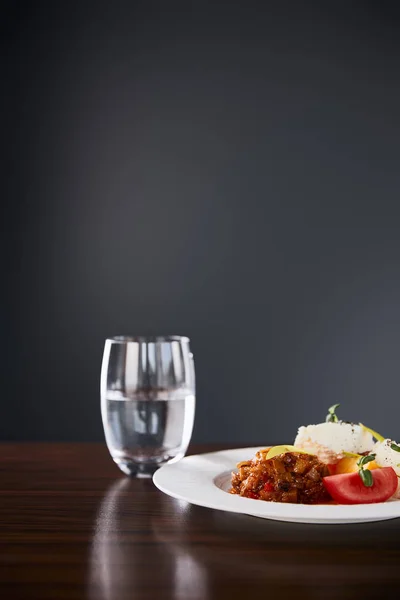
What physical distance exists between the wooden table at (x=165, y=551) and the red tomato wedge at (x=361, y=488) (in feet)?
0.11

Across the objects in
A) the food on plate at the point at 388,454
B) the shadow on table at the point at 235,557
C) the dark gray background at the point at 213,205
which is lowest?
the shadow on table at the point at 235,557

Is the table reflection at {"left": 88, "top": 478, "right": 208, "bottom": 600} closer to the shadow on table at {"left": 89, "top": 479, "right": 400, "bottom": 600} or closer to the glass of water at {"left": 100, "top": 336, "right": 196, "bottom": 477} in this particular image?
the shadow on table at {"left": 89, "top": 479, "right": 400, "bottom": 600}

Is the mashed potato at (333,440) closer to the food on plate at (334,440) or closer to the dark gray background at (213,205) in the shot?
the food on plate at (334,440)

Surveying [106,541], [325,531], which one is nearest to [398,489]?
[325,531]

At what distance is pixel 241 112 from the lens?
4.08 m

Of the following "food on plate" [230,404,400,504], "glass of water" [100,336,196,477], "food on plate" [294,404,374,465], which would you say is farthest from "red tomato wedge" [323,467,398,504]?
"glass of water" [100,336,196,477]

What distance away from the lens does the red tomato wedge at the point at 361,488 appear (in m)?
Result: 1.02

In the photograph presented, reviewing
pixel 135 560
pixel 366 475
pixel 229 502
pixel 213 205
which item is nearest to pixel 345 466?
pixel 366 475

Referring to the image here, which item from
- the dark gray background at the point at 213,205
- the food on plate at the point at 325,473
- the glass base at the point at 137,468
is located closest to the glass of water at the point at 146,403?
the glass base at the point at 137,468

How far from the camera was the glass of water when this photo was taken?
4.01 feet

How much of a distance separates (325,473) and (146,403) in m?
0.29

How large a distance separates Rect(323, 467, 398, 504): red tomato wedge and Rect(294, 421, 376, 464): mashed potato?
0.14 m

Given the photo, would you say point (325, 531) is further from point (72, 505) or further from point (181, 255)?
point (181, 255)

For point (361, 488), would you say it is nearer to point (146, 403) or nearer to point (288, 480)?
point (288, 480)
